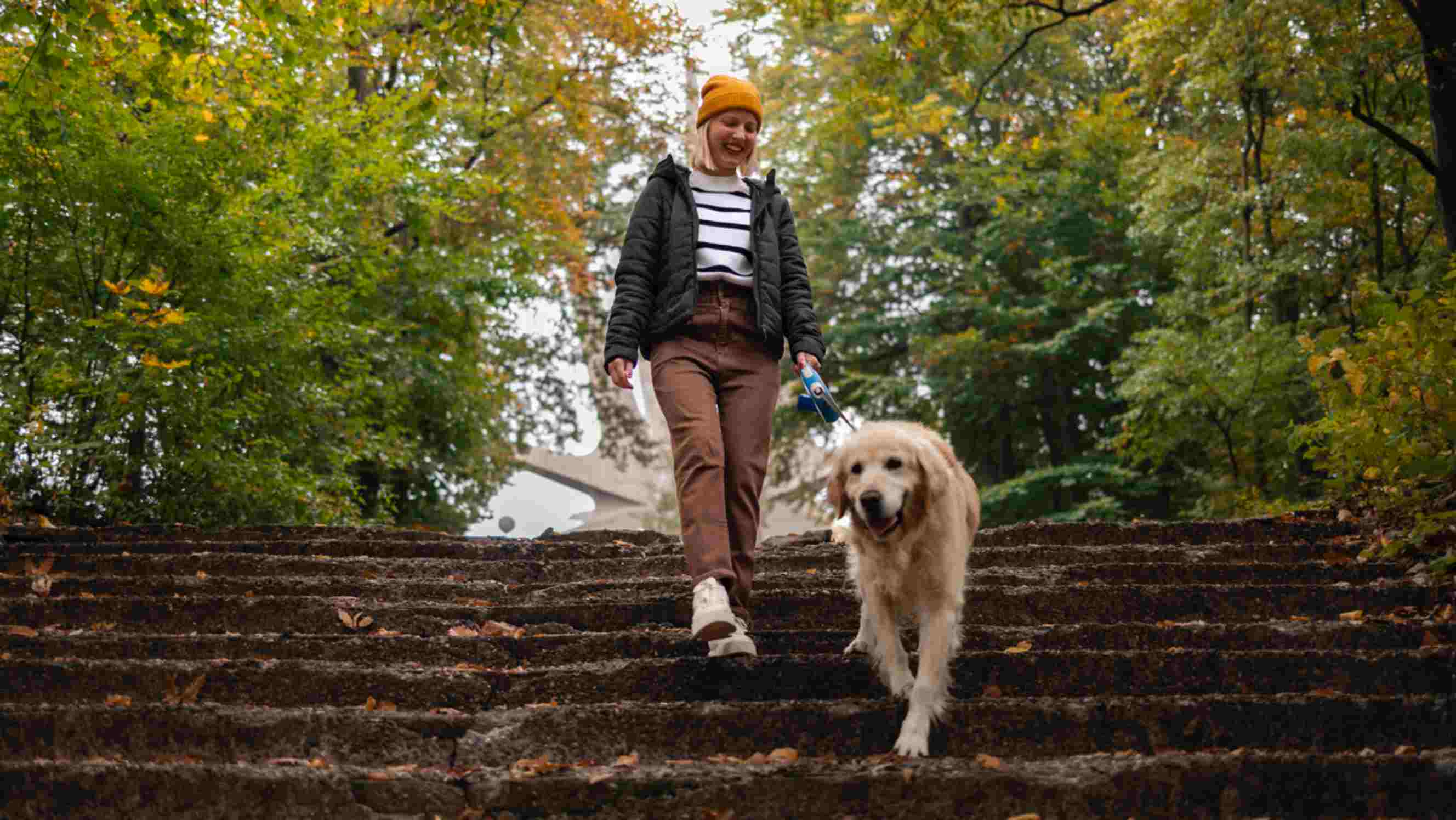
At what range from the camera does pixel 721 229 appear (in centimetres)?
530

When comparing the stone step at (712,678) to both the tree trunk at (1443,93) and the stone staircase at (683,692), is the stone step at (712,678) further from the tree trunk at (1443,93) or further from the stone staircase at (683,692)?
the tree trunk at (1443,93)

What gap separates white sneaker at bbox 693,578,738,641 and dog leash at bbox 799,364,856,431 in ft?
2.65

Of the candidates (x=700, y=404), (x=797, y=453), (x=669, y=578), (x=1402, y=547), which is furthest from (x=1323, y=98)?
(x=797, y=453)

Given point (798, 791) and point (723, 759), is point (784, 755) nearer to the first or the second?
point (723, 759)

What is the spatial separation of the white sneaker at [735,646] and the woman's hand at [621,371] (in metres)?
1.00

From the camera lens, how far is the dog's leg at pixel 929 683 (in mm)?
4176

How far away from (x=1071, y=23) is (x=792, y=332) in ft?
66.9

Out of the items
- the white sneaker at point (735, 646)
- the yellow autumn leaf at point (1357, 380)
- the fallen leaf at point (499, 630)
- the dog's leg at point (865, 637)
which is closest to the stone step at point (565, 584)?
the fallen leaf at point (499, 630)

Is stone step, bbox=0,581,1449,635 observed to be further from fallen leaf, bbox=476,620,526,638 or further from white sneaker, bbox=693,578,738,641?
white sneaker, bbox=693,578,738,641

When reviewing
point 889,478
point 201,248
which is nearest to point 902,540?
point 889,478

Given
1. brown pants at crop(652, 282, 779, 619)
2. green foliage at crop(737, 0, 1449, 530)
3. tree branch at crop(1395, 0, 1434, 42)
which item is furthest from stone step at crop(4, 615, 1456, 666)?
green foliage at crop(737, 0, 1449, 530)

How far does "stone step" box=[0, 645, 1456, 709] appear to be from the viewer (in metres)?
4.63

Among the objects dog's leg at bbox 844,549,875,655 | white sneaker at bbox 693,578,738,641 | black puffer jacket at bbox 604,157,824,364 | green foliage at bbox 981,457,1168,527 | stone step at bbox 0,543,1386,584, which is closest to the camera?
white sneaker at bbox 693,578,738,641

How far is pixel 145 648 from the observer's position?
5176mm
